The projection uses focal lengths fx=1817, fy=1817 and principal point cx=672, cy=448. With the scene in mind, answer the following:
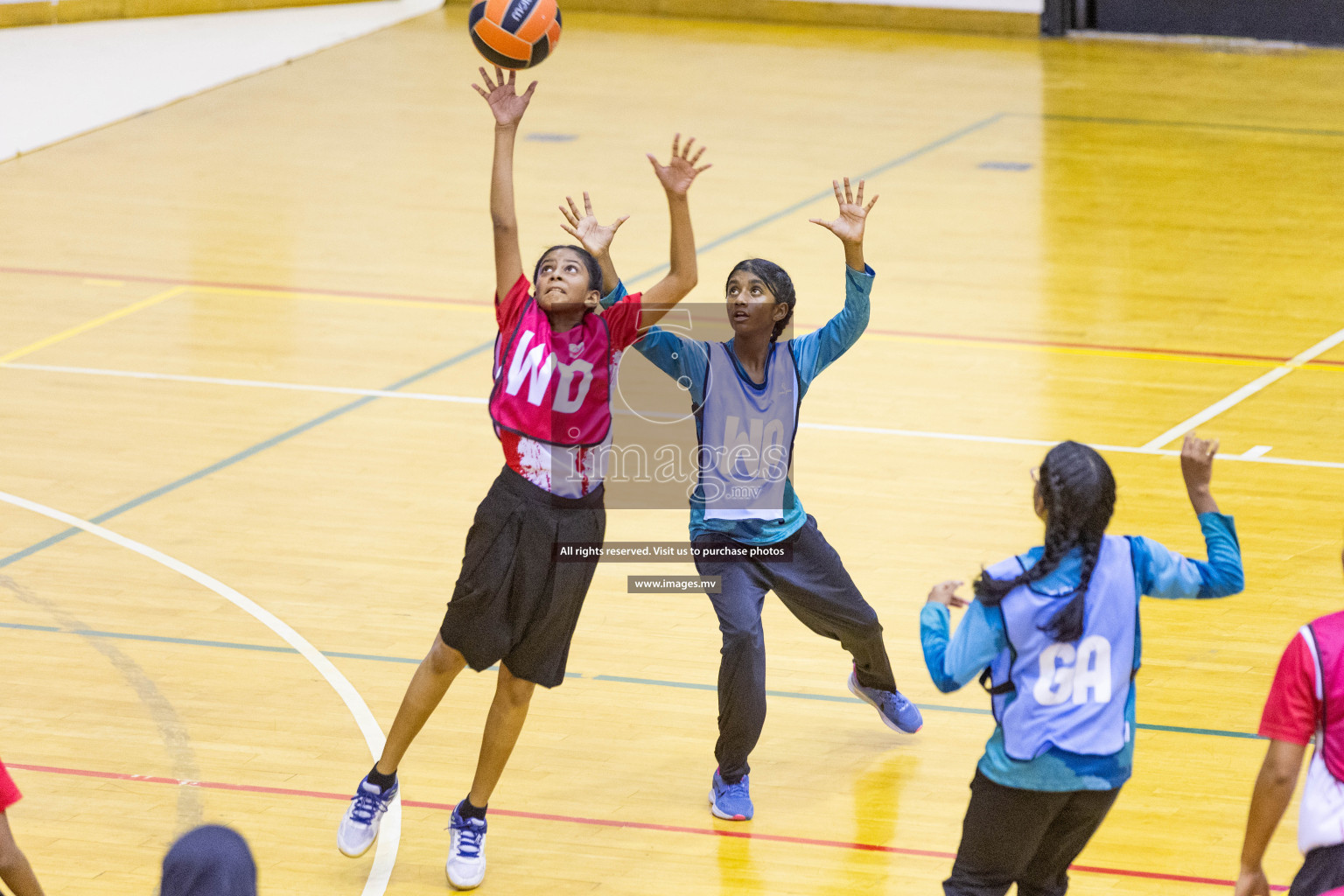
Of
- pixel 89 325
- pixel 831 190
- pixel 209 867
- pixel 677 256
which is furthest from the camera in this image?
pixel 831 190

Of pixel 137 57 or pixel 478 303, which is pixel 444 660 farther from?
pixel 137 57

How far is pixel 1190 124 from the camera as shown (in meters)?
17.2

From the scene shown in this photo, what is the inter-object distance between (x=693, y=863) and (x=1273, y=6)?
56.2 feet

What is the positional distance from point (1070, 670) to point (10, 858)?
234 cm

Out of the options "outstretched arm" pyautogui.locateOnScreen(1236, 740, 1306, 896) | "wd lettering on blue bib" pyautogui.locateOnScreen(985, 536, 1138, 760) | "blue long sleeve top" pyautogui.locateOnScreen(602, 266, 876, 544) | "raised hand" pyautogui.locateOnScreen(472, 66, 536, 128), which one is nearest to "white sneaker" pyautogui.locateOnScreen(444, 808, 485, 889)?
"blue long sleeve top" pyautogui.locateOnScreen(602, 266, 876, 544)

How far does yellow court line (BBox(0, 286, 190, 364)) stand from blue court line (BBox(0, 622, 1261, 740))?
3.97m

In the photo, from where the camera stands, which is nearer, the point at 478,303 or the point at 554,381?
the point at 554,381

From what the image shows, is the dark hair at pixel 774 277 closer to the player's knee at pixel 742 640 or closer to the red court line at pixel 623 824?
the player's knee at pixel 742 640

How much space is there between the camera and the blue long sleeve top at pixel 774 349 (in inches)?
216

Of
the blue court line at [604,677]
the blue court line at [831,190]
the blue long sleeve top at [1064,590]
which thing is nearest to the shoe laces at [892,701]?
the blue court line at [604,677]

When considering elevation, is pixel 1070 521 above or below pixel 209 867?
above

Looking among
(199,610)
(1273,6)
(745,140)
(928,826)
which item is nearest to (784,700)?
(928,826)

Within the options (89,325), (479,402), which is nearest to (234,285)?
(89,325)

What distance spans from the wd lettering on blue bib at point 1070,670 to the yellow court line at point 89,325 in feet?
27.2
